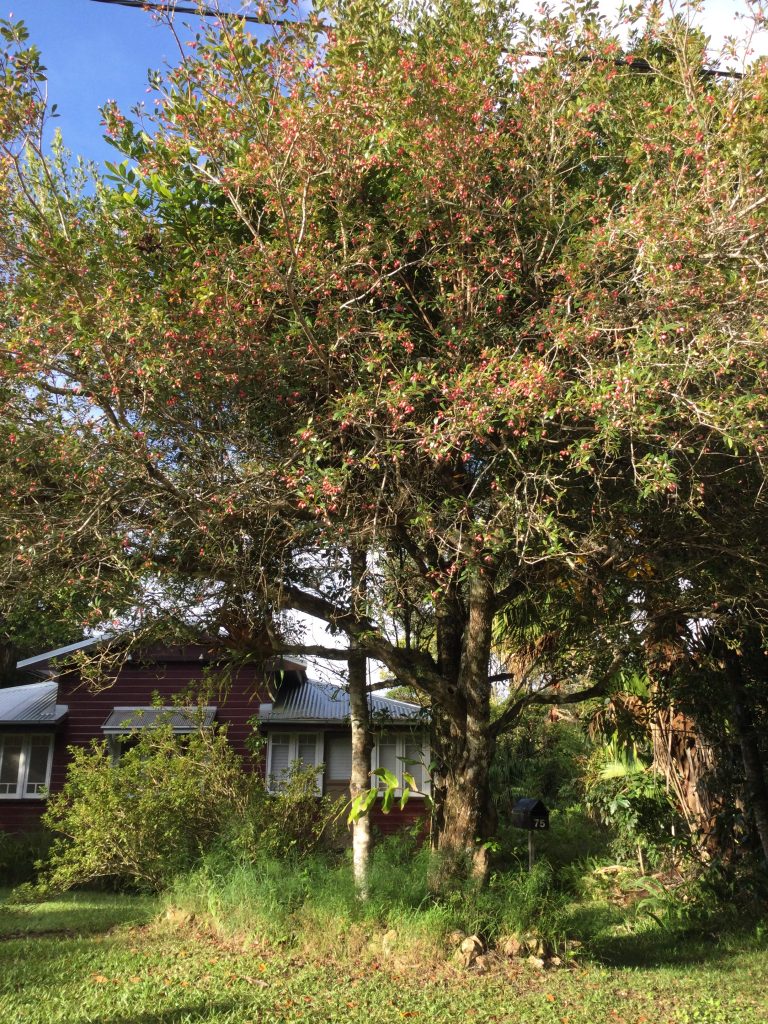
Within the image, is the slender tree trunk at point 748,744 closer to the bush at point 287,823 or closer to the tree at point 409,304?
the tree at point 409,304

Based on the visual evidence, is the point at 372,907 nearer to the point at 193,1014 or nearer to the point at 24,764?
the point at 193,1014

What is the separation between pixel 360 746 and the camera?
9.58 m

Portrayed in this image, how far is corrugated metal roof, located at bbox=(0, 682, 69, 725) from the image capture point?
59.1ft

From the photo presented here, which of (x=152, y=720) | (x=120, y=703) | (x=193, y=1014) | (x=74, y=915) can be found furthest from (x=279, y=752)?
(x=193, y=1014)

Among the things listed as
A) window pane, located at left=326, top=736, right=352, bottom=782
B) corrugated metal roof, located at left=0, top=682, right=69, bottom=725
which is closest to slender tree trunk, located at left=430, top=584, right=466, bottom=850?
window pane, located at left=326, top=736, right=352, bottom=782

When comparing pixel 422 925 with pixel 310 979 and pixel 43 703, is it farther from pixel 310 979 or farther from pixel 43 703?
pixel 43 703

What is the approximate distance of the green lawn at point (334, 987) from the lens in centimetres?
635

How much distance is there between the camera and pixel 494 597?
8914 millimetres

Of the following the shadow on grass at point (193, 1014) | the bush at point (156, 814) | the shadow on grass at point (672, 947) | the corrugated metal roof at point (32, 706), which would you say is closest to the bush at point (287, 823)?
the bush at point (156, 814)

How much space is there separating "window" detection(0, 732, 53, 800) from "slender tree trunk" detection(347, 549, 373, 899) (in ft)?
37.4

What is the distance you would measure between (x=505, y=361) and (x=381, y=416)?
3.80 feet

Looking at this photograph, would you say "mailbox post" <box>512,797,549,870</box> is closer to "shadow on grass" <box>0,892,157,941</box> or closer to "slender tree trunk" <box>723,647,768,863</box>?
"slender tree trunk" <box>723,647,768,863</box>

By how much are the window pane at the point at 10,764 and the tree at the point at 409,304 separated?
12.7m

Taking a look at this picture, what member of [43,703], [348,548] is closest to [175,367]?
[348,548]
